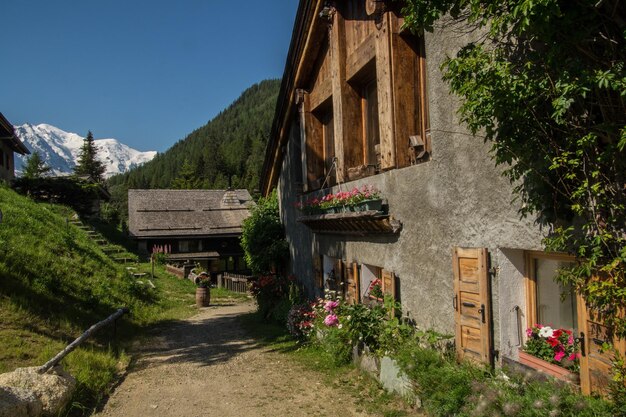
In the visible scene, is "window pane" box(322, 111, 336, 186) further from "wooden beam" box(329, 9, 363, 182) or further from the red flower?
the red flower

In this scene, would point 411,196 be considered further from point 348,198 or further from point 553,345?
point 553,345

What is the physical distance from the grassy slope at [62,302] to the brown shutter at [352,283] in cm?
449

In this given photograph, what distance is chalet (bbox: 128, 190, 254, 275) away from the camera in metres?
32.7

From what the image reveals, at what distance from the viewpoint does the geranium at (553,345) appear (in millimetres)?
4504

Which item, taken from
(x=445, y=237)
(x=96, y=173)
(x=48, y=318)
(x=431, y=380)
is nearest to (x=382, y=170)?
(x=445, y=237)

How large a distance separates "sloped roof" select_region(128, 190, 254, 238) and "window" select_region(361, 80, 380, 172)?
24.6 meters

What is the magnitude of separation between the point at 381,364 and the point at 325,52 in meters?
7.27

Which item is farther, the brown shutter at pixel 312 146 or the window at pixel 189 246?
the window at pixel 189 246

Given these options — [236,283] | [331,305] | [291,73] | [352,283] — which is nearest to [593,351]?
[331,305]

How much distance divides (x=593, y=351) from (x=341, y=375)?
437cm

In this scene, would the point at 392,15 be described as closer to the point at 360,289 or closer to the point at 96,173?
the point at 360,289

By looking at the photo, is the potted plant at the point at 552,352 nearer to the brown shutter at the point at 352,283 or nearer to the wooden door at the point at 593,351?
the wooden door at the point at 593,351

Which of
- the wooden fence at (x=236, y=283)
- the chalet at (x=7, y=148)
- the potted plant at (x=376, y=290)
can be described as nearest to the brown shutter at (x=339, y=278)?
the potted plant at (x=376, y=290)

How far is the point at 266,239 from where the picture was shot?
52.5 ft
